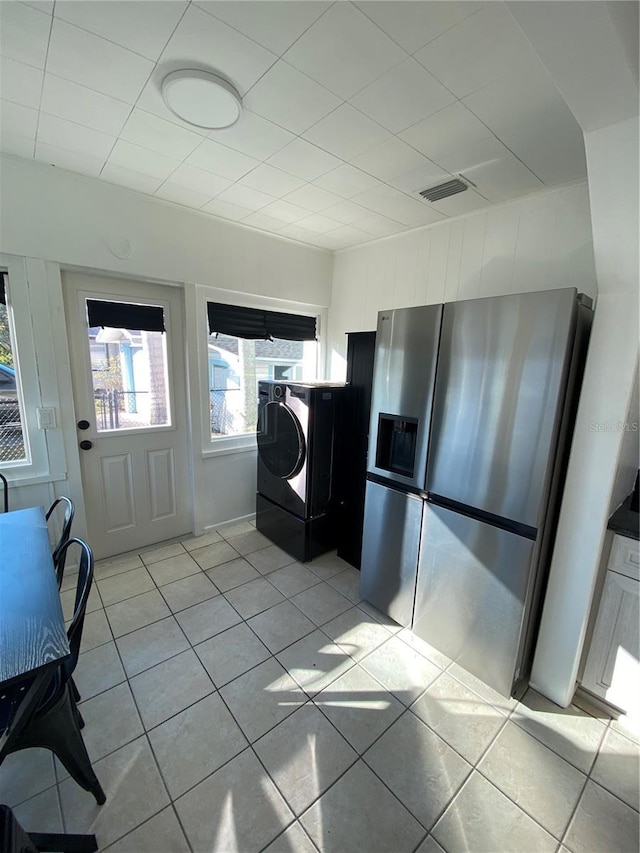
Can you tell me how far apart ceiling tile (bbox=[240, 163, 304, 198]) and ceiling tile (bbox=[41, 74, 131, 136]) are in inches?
27.3

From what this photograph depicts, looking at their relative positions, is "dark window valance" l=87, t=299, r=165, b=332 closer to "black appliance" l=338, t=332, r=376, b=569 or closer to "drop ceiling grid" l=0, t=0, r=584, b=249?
"drop ceiling grid" l=0, t=0, r=584, b=249

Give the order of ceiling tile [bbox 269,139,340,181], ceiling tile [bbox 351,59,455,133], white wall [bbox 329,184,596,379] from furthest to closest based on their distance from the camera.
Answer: white wall [bbox 329,184,596,379], ceiling tile [bbox 269,139,340,181], ceiling tile [bbox 351,59,455,133]

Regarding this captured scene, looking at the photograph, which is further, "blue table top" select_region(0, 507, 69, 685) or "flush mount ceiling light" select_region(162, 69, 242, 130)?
"flush mount ceiling light" select_region(162, 69, 242, 130)

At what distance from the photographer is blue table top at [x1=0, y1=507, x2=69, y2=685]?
93 centimetres

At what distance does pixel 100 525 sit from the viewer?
266 cm

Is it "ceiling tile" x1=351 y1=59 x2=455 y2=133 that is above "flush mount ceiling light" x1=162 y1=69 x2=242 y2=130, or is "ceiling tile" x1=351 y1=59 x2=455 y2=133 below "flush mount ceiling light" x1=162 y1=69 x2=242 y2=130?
above

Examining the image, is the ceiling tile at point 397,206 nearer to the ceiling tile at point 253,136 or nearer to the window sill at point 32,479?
the ceiling tile at point 253,136

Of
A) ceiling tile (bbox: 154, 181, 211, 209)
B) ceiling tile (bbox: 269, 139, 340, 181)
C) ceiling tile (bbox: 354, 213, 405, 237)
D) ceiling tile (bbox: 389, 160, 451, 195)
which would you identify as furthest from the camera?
ceiling tile (bbox: 354, 213, 405, 237)

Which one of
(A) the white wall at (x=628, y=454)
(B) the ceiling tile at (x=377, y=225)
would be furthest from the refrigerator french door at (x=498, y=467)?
(B) the ceiling tile at (x=377, y=225)

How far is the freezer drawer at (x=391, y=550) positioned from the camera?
6.49 ft

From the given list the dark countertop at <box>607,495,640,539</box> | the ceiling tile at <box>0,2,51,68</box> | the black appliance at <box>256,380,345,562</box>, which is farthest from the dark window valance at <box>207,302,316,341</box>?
the dark countertop at <box>607,495,640,539</box>

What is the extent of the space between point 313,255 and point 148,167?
164 centimetres

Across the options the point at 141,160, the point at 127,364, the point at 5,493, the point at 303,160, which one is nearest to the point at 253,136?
the point at 303,160

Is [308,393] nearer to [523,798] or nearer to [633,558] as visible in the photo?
[633,558]
